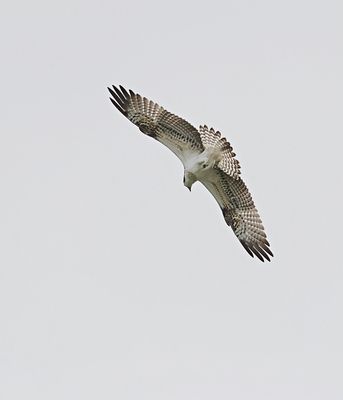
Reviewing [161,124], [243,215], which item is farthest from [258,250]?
[161,124]

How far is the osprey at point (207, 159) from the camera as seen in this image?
15.1 meters

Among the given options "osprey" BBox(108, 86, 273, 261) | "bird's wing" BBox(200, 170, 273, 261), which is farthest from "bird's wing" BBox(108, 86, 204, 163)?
"bird's wing" BBox(200, 170, 273, 261)

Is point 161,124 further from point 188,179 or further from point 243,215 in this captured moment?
point 243,215

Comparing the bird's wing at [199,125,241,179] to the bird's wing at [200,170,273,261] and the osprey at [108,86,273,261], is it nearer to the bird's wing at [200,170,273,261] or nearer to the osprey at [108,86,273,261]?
the osprey at [108,86,273,261]

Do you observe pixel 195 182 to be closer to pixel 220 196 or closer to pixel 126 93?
pixel 220 196

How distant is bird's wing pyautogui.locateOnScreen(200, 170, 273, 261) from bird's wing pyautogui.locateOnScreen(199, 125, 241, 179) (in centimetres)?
45

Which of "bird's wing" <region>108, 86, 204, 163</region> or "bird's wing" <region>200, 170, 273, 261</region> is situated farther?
"bird's wing" <region>200, 170, 273, 261</region>

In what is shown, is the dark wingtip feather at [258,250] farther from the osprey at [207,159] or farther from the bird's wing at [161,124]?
the bird's wing at [161,124]

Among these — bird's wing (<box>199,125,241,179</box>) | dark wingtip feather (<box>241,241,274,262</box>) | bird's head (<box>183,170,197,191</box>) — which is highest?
bird's wing (<box>199,125,241,179</box>)

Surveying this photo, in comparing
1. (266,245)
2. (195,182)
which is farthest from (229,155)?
(266,245)

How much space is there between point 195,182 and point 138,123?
1.37m

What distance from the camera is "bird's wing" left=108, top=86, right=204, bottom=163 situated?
1508 cm

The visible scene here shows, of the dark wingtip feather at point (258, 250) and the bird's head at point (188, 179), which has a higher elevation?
the bird's head at point (188, 179)

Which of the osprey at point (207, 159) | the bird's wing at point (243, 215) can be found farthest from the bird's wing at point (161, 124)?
the bird's wing at point (243, 215)
